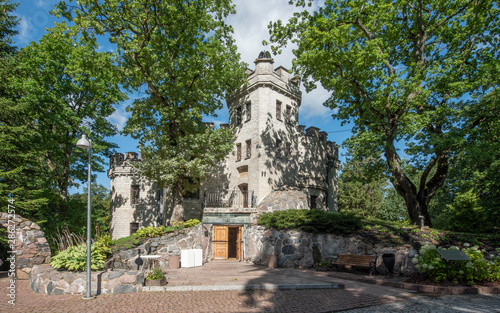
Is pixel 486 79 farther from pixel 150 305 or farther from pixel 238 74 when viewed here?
pixel 150 305

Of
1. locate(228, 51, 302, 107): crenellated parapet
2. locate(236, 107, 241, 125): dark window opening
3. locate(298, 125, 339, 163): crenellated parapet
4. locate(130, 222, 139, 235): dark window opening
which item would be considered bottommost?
locate(130, 222, 139, 235): dark window opening

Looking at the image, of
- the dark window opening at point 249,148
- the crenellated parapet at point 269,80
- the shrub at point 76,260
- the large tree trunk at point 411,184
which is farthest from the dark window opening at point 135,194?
the large tree trunk at point 411,184

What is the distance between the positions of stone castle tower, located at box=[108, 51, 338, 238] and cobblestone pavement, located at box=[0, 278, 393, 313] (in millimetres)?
8231

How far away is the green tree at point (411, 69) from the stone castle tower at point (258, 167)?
399 cm

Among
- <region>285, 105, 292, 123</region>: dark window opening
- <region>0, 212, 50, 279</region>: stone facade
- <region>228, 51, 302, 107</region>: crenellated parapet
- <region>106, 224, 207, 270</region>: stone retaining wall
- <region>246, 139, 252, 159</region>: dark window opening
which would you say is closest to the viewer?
<region>0, 212, 50, 279</region>: stone facade

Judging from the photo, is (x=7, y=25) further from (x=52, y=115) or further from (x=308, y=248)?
(x=308, y=248)

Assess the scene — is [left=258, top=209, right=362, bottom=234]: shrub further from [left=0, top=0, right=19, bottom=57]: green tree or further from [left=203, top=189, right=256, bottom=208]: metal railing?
[left=0, top=0, right=19, bottom=57]: green tree

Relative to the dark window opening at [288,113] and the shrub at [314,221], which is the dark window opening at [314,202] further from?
the shrub at [314,221]

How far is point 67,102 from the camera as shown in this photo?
17469mm

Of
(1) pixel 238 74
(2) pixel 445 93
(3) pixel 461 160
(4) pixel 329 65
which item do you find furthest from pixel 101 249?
(2) pixel 445 93

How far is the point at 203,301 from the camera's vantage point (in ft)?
21.9

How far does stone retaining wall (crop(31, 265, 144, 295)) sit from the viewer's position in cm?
736

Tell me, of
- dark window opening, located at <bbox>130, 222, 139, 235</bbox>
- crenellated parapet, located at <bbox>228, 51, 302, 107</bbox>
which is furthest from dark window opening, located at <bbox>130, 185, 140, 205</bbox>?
crenellated parapet, located at <bbox>228, 51, 302, 107</bbox>

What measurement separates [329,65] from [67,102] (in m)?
16.6
